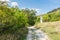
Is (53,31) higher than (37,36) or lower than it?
lower

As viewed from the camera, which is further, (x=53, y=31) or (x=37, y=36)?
(x=53, y=31)

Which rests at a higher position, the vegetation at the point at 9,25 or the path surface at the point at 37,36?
the vegetation at the point at 9,25

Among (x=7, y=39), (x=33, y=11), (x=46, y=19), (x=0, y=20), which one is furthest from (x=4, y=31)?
(x=46, y=19)

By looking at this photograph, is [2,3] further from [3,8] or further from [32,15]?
[32,15]

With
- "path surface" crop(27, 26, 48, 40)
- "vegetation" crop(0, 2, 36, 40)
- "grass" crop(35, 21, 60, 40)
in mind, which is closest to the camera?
"vegetation" crop(0, 2, 36, 40)

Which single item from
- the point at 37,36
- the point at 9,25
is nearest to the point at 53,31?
the point at 37,36

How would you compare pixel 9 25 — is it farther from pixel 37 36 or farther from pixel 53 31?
pixel 53 31

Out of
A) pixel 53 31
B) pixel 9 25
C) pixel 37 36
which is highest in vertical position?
pixel 9 25

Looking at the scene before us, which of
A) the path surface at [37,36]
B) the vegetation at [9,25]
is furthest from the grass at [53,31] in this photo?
the vegetation at [9,25]

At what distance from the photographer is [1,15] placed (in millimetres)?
20656

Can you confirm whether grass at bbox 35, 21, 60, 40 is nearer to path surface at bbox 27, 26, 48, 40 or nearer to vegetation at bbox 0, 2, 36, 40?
path surface at bbox 27, 26, 48, 40

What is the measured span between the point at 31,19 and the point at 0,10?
74.2 m

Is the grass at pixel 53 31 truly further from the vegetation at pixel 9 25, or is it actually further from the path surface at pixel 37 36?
the vegetation at pixel 9 25

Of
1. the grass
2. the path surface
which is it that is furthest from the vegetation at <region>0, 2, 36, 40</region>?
the grass
